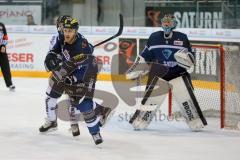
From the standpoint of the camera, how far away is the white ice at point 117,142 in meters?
4.09

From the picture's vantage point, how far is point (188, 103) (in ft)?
17.0

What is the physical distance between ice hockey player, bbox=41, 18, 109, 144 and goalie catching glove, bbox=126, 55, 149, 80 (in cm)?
75

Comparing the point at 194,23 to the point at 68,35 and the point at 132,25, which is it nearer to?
the point at 132,25

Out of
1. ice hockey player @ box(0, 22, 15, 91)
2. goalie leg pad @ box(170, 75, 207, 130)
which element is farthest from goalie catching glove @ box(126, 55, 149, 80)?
ice hockey player @ box(0, 22, 15, 91)

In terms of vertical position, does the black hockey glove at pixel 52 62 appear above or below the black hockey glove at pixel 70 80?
above

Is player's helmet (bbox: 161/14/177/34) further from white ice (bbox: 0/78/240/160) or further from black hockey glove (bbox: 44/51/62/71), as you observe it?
black hockey glove (bbox: 44/51/62/71)

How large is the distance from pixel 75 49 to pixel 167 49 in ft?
3.67

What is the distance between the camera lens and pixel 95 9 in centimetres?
962

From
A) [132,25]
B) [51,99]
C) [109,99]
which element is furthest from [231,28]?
[51,99]

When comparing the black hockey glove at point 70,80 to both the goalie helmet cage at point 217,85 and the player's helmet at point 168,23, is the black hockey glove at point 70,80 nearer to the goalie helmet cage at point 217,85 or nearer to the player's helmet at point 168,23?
the player's helmet at point 168,23

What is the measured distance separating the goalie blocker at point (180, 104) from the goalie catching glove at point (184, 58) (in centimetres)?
16

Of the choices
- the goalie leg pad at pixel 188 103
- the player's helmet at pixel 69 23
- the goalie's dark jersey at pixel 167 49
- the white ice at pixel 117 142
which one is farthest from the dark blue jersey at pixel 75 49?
the goalie leg pad at pixel 188 103

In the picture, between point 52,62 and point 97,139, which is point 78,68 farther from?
point 97,139

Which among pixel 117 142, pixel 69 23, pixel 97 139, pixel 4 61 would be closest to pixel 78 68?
pixel 69 23
